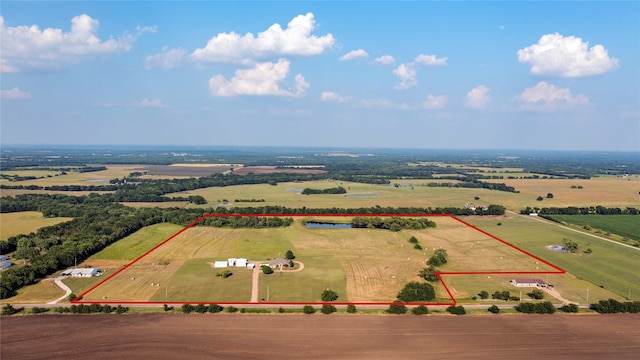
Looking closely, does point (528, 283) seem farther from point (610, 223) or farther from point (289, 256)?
point (610, 223)

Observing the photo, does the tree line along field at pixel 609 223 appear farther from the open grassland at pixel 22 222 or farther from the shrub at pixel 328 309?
the open grassland at pixel 22 222

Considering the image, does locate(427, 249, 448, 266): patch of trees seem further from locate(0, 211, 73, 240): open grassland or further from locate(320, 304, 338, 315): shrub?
locate(0, 211, 73, 240): open grassland

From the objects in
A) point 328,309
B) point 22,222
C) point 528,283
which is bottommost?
point 328,309

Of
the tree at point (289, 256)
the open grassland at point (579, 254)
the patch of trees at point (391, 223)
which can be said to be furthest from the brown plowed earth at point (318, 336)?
the patch of trees at point (391, 223)

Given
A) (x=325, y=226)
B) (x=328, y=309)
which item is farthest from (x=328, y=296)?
(x=325, y=226)

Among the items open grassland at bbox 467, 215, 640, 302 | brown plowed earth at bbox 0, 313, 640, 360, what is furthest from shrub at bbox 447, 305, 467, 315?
open grassland at bbox 467, 215, 640, 302
